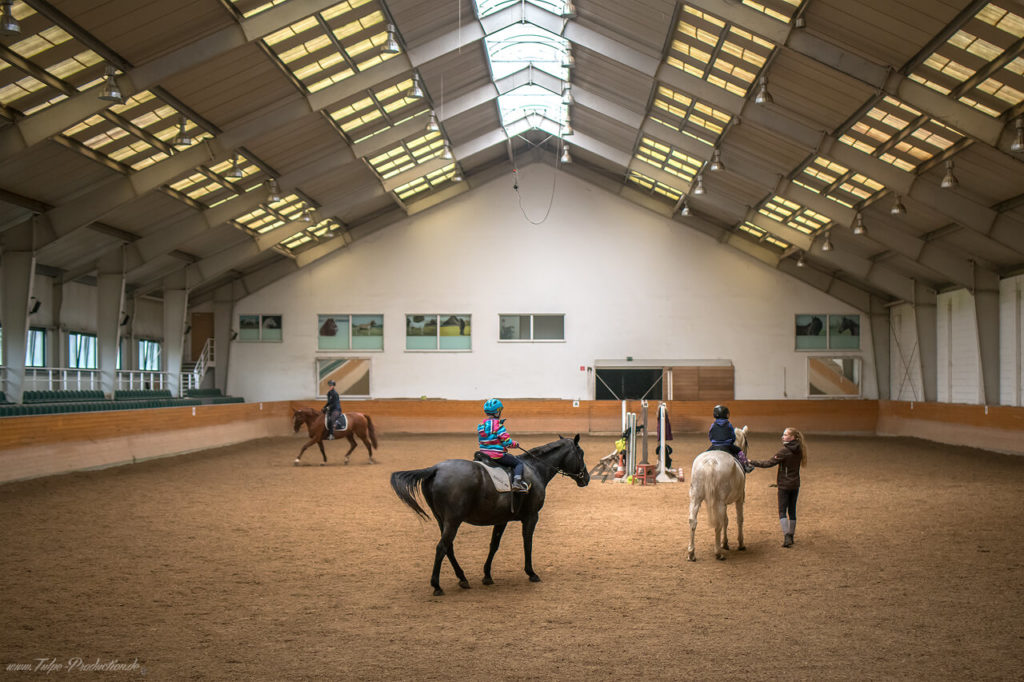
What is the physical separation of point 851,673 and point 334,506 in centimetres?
986

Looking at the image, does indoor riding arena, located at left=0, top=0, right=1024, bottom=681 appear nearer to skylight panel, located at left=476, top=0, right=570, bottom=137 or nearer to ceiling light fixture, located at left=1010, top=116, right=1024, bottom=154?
ceiling light fixture, located at left=1010, top=116, right=1024, bottom=154

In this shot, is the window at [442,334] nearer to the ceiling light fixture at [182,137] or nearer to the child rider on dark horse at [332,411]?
the child rider on dark horse at [332,411]

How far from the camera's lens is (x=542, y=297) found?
3447 cm

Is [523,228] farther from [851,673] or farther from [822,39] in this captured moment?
[851,673]

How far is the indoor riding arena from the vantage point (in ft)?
24.6

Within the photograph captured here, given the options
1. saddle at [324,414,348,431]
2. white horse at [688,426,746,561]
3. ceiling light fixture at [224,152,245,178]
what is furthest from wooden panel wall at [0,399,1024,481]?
white horse at [688,426,746,561]

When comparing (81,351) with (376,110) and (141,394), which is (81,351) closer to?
(141,394)

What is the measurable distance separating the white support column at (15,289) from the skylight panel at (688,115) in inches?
636

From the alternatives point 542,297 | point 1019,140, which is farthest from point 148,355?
point 1019,140

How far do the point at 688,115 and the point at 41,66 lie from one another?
50.2 ft

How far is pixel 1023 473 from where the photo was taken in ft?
60.1

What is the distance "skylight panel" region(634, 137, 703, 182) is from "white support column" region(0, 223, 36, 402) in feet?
57.5

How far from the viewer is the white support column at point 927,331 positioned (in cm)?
2922

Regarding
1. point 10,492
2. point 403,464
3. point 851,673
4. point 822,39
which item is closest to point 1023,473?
point 822,39
